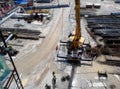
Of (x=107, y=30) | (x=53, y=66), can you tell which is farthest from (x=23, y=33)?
(x=107, y=30)

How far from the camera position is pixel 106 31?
35125 millimetres

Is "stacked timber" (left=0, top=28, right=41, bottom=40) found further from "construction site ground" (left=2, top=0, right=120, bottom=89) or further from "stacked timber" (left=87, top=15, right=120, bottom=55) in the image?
"stacked timber" (left=87, top=15, right=120, bottom=55)

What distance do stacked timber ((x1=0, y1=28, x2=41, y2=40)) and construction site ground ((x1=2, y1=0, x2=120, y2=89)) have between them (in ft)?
2.62

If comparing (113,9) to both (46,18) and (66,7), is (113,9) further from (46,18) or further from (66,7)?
(46,18)

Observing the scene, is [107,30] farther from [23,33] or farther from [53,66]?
[23,33]

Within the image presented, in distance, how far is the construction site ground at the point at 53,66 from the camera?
78.0ft

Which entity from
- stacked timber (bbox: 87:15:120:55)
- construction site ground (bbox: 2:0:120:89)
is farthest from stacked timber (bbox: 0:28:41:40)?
stacked timber (bbox: 87:15:120:55)

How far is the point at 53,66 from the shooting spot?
27016 millimetres

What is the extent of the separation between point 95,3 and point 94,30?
58.5 feet

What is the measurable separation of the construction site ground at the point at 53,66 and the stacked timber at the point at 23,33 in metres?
0.80

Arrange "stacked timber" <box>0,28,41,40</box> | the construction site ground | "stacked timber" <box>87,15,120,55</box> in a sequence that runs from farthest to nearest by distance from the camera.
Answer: "stacked timber" <box>0,28,41,40</box>
"stacked timber" <box>87,15,120,55</box>
the construction site ground

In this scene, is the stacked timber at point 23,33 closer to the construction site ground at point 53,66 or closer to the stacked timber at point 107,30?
the construction site ground at point 53,66

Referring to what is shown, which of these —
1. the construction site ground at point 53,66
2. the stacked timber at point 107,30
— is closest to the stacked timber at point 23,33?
the construction site ground at point 53,66

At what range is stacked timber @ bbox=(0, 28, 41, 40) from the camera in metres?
34.9
